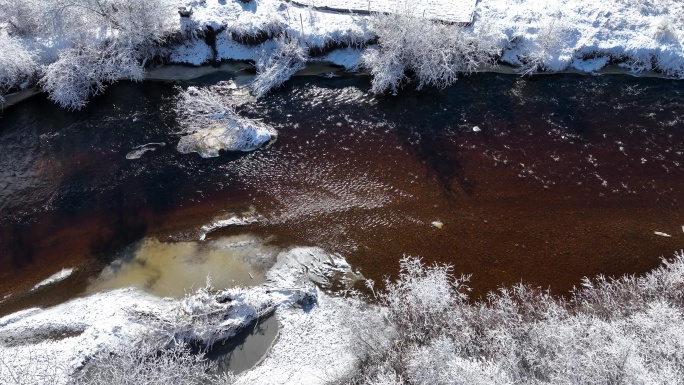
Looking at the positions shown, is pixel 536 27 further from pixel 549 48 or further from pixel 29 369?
pixel 29 369

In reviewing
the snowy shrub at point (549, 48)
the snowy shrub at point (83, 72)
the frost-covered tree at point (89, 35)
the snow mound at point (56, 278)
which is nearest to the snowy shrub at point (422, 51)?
the snowy shrub at point (549, 48)

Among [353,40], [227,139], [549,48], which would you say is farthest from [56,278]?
[549,48]

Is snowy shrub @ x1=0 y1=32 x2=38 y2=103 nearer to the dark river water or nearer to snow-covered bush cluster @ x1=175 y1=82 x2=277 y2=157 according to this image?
the dark river water

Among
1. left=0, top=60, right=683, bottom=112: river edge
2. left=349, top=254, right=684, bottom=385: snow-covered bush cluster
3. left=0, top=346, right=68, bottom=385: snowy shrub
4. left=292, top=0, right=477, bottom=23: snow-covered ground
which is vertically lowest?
left=0, top=346, right=68, bottom=385: snowy shrub

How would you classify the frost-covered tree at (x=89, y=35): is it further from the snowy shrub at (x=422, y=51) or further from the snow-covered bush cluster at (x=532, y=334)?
the snow-covered bush cluster at (x=532, y=334)

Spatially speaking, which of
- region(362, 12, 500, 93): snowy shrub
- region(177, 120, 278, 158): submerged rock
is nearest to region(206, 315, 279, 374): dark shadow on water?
region(177, 120, 278, 158): submerged rock

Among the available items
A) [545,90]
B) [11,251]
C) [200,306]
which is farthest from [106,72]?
[545,90]
